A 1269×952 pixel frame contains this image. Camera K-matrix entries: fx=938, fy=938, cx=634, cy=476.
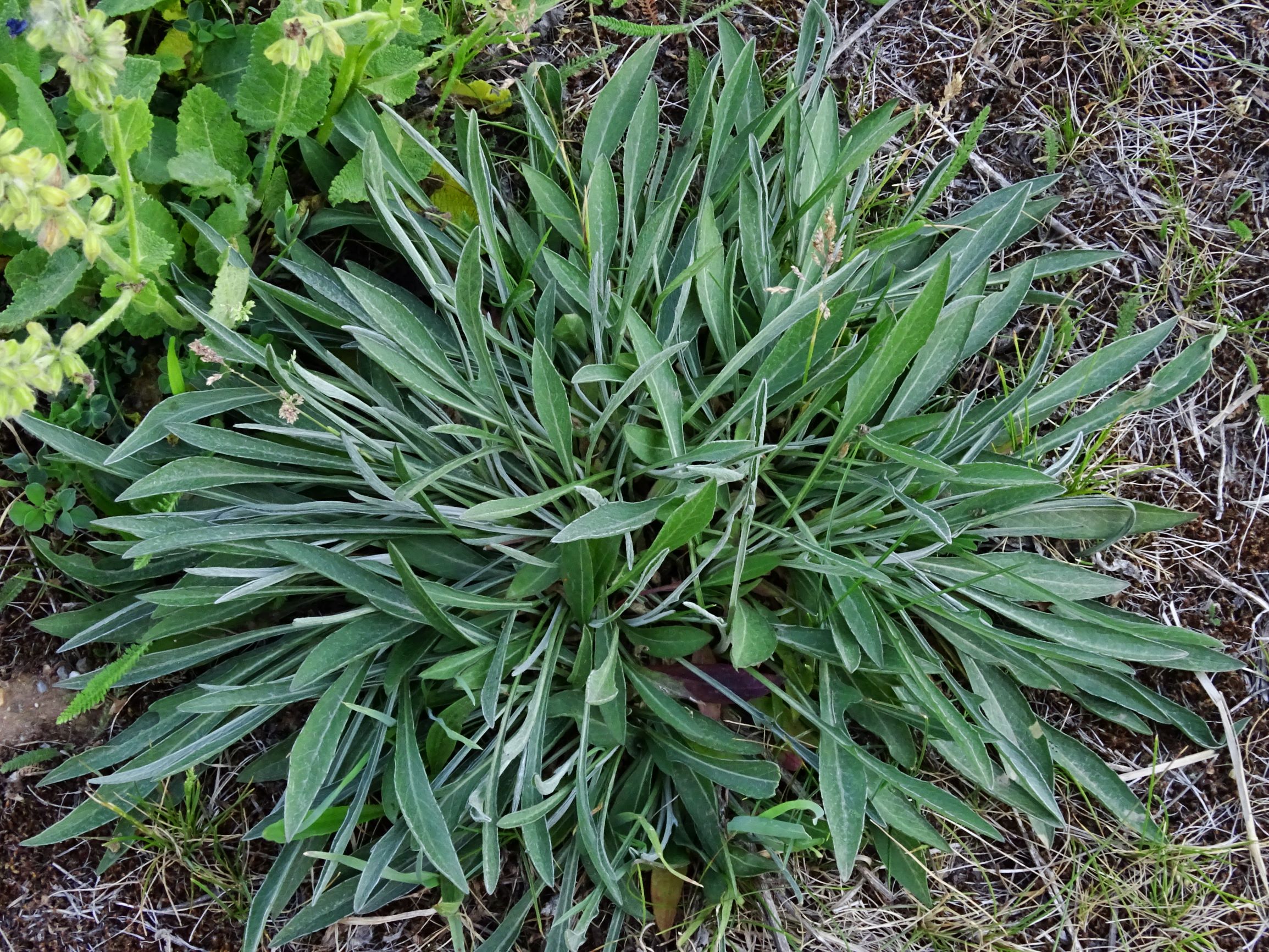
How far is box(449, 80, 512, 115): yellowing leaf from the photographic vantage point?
1.39 meters

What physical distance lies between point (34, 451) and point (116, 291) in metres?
0.37

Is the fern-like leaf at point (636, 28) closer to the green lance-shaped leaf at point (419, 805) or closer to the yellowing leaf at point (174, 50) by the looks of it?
the yellowing leaf at point (174, 50)

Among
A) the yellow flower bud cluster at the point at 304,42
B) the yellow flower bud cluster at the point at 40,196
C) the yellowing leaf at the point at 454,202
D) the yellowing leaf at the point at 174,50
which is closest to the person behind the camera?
the yellow flower bud cluster at the point at 40,196

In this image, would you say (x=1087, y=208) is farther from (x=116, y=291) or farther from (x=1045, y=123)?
(x=116, y=291)

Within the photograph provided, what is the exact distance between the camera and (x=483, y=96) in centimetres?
141

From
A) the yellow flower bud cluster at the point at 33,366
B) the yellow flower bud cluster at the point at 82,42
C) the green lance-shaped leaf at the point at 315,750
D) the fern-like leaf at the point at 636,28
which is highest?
the yellow flower bud cluster at the point at 82,42

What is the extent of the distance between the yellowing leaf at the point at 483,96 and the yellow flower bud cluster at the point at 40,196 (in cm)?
69

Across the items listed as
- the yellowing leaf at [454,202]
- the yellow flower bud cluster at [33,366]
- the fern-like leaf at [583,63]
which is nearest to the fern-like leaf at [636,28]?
the fern-like leaf at [583,63]

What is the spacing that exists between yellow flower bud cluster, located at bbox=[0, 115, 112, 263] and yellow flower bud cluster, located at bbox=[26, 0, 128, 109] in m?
0.07

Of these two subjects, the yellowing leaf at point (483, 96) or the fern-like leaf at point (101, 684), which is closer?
the fern-like leaf at point (101, 684)

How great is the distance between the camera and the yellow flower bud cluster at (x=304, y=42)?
2.66ft

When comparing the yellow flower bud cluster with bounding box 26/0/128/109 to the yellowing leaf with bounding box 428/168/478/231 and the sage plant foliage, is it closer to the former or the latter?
the sage plant foliage

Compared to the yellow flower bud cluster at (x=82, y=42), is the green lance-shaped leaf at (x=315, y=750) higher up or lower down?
lower down

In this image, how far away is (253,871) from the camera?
1.33m
